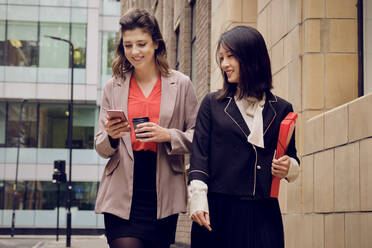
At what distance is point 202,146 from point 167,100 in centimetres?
45

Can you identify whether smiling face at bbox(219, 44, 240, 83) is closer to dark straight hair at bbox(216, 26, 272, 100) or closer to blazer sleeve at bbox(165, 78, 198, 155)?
dark straight hair at bbox(216, 26, 272, 100)

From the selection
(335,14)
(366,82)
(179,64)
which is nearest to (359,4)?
(335,14)

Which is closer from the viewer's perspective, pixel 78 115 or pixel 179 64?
pixel 179 64

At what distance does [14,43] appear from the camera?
43.3m

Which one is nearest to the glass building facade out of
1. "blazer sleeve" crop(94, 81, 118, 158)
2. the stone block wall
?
the stone block wall

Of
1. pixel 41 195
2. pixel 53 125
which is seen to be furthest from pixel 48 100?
pixel 41 195

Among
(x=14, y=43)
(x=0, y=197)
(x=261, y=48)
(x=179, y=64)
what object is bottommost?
(x=0, y=197)

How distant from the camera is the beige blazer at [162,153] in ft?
13.1

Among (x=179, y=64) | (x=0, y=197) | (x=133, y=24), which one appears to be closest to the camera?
(x=133, y=24)

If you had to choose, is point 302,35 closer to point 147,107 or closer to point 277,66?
point 277,66

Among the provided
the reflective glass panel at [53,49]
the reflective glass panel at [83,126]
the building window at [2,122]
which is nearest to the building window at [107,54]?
the reflective glass panel at [83,126]

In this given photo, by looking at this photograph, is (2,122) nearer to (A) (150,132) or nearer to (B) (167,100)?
(B) (167,100)

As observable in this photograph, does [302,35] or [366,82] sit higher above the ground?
[302,35]

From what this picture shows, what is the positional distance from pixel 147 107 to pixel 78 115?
39.8 m
